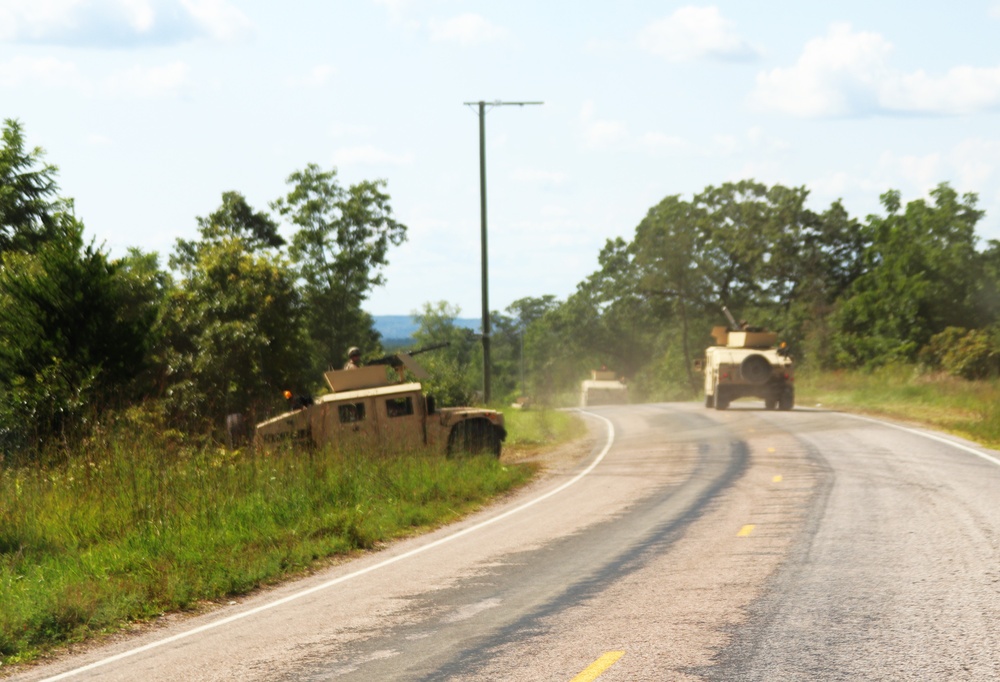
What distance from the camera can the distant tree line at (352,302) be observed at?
2403 centimetres

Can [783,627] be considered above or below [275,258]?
below

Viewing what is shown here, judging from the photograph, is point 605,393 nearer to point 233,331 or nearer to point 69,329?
point 233,331

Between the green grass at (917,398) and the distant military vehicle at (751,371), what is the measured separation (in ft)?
6.88

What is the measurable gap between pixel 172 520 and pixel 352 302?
41.6m

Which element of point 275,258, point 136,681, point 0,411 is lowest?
point 136,681

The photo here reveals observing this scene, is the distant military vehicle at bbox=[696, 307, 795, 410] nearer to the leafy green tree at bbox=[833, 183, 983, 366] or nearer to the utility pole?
the utility pole

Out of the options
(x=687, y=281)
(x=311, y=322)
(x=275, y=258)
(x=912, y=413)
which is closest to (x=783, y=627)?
(x=912, y=413)

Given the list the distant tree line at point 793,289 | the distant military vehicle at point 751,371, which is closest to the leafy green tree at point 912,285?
the distant tree line at point 793,289

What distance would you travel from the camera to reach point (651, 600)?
9.41 meters

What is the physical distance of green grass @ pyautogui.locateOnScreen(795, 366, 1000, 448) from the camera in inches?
1099

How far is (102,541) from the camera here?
13.4m

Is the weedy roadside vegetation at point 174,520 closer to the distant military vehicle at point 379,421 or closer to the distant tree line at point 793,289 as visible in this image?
the distant military vehicle at point 379,421

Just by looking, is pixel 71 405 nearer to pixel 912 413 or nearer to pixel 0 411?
pixel 0 411

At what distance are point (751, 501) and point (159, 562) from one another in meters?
7.41
